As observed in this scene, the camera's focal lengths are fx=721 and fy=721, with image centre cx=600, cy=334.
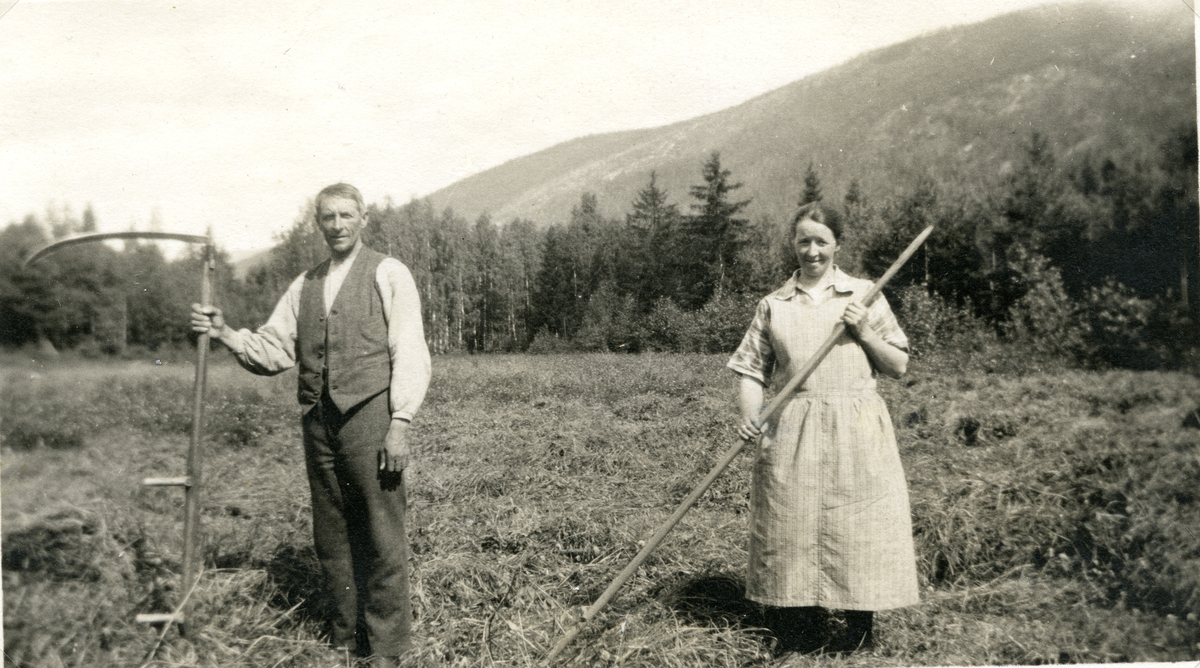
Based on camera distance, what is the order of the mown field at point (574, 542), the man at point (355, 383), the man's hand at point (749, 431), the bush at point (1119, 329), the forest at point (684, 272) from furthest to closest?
1. the bush at point (1119, 329)
2. the forest at point (684, 272)
3. the mown field at point (574, 542)
4. the man's hand at point (749, 431)
5. the man at point (355, 383)

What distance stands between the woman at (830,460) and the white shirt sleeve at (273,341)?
169cm

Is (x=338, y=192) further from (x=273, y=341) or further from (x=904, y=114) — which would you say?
(x=904, y=114)

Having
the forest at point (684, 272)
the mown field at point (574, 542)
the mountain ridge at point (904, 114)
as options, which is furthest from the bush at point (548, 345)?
the mountain ridge at point (904, 114)

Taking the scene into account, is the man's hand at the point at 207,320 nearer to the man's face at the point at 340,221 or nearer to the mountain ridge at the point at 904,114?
the man's face at the point at 340,221

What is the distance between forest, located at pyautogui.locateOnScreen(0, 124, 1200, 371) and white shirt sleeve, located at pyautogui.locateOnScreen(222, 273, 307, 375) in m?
1.03

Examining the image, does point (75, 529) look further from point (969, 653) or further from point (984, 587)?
point (984, 587)

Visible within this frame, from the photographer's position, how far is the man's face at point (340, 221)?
2580mm

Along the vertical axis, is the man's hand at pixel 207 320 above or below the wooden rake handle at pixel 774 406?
above

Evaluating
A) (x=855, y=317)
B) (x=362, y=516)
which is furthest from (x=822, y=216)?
(x=362, y=516)

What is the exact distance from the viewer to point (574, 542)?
3.92 meters

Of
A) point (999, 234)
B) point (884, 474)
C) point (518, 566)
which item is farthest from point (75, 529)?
point (999, 234)

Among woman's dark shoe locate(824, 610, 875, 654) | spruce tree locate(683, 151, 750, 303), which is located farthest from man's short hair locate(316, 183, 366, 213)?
spruce tree locate(683, 151, 750, 303)

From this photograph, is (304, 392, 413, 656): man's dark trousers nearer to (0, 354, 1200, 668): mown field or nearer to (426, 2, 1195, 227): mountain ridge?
(0, 354, 1200, 668): mown field

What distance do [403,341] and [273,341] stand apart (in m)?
0.51
